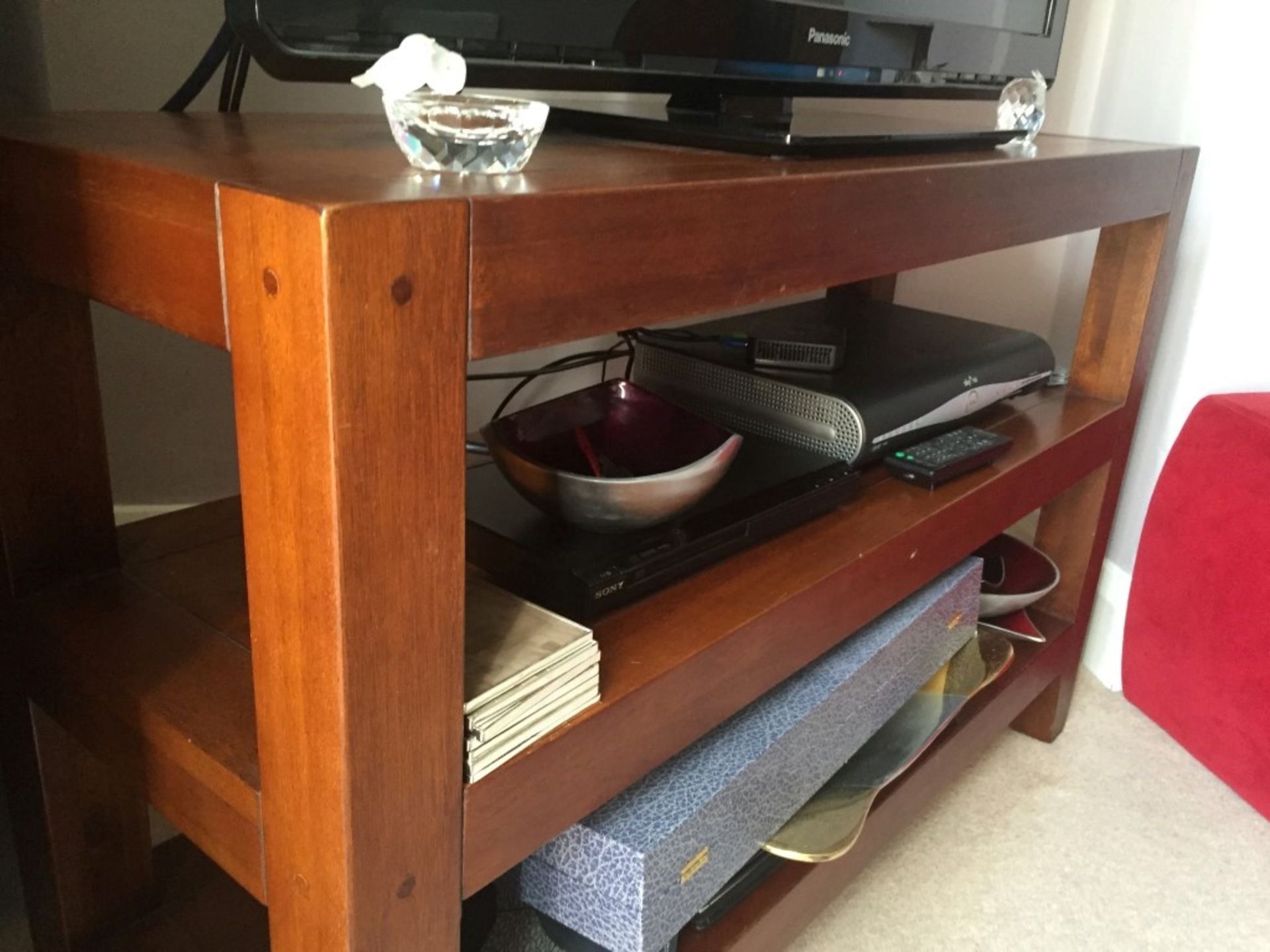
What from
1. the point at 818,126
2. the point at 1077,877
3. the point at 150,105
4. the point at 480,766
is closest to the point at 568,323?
the point at 480,766

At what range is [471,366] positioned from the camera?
117cm

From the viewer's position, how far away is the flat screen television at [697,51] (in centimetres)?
58

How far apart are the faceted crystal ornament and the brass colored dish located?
19.8 inches

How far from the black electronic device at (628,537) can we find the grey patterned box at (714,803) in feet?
0.40

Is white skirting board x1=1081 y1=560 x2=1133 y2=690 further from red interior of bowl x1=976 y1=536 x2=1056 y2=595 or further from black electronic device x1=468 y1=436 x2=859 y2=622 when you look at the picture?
black electronic device x1=468 y1=436 x2=859 y2=622

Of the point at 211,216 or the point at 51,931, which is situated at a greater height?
the point at 211,216

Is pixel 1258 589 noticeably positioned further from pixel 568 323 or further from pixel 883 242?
pixel 568 323

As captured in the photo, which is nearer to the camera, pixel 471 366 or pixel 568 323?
pixel 568 323

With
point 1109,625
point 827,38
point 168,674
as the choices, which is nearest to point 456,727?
point 168,674

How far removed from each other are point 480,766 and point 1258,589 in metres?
0.98

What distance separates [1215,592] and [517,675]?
996 mm

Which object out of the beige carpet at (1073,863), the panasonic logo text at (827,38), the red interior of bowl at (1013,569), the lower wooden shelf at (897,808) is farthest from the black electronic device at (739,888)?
the panasonic logo text at (827,38)

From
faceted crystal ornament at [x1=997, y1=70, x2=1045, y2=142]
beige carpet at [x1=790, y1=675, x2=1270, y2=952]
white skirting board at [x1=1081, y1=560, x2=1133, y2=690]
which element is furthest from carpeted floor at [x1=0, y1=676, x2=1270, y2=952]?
faceted crystal ornament at [x1=997, y1=70, x2=1045, y2=142]

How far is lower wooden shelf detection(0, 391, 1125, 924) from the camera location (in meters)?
0.54
